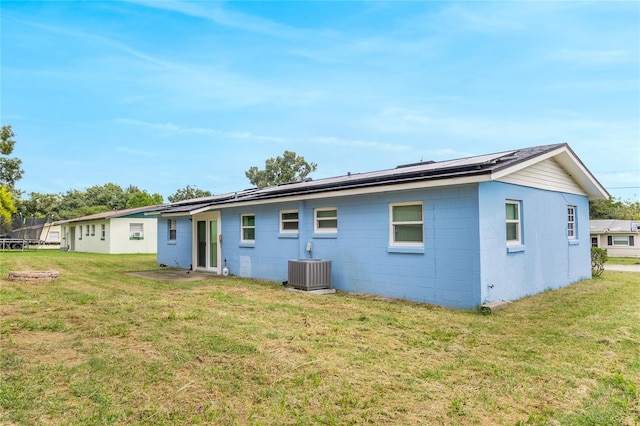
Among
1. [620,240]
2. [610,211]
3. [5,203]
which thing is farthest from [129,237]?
[610,211]

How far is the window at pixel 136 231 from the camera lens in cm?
2767

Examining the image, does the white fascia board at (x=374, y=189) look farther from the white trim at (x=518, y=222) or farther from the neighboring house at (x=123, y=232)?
the neighboring house at (x=123, y=232)

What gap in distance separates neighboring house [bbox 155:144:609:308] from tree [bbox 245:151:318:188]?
33.3m

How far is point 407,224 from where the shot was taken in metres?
8.91

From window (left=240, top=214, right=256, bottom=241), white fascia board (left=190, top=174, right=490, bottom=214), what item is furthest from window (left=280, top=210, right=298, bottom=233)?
window (left=240, top=214, right=256, bottom=241)

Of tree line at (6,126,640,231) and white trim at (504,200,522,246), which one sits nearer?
white trim at (504,200,522,246)

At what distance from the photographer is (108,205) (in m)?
54.2

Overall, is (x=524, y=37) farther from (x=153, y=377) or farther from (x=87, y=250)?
(x=87, y=250)

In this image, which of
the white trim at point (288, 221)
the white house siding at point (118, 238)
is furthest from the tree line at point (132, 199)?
the white trim at point (288, 221)

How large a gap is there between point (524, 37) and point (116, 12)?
1288cm

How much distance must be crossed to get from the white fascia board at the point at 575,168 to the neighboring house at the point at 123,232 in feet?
79.3

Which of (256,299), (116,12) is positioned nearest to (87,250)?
(116,12)

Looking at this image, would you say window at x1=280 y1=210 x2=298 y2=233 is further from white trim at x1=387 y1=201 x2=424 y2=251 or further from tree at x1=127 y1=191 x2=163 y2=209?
tree at x1=127 y1=191 x2=163 y2=209

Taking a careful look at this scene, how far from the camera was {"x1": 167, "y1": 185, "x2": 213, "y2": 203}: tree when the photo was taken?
5759 cm
